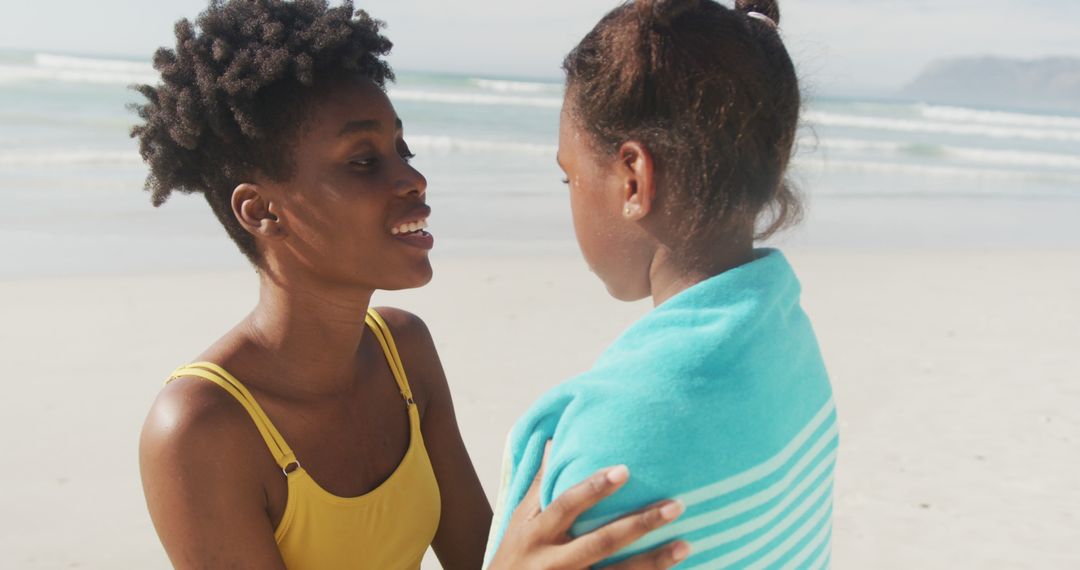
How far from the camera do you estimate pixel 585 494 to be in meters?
1.27

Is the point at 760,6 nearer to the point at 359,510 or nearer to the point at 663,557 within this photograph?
the point at 663,557

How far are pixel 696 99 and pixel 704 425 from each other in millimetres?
431

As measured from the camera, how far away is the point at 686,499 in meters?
1.32

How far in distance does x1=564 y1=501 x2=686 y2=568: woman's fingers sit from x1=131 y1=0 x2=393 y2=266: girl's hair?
3.79 feet

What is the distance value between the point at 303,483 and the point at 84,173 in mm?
10721

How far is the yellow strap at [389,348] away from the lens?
2.50 metres

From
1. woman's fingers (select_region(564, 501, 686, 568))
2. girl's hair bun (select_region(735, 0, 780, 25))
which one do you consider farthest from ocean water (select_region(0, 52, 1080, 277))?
woman's fingers (select_region(564, 501, 686, 568))

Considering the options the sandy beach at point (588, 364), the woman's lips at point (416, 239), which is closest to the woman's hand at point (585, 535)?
the woman's lips at point (416, 239)

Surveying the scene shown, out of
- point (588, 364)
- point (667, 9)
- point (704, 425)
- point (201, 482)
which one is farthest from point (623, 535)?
point (588, 364)

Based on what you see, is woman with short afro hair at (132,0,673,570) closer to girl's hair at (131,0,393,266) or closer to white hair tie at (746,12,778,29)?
girl's hair at (131,0,393,266)

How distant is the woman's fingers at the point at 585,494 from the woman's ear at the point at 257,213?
111 cm

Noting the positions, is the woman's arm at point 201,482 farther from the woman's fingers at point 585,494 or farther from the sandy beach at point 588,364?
the sandy beach at point 588,364

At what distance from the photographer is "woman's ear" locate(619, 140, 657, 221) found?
1462mm

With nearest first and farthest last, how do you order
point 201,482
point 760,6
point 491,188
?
1. point 760,6
2. point 201,482
3. point 491,188
